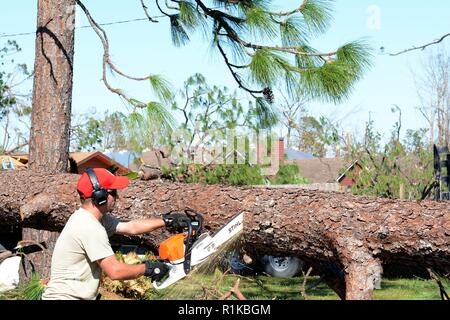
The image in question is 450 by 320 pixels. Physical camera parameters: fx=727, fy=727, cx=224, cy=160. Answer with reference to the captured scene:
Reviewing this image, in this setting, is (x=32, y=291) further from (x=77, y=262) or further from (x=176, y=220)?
(x=77, y=262)

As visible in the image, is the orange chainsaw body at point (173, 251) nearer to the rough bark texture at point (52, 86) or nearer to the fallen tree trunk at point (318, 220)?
the fallen tree trunk at point (318, 220)

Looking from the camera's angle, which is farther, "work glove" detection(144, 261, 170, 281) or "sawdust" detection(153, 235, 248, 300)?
"sawdust" detection(153, 235, 248, 300)

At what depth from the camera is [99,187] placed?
4.23 metres

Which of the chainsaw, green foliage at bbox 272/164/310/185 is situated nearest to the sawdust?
the chainsaw

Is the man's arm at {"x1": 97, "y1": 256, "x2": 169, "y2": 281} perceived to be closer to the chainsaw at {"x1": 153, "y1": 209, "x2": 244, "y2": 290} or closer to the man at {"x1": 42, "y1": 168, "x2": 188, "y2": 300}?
the man at {"x1": 42, "y1": 168, "x2": 188, "y2": 300}

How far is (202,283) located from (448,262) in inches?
65.1

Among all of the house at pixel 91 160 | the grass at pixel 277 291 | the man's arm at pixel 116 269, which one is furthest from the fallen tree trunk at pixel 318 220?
the house at pixel 91 160

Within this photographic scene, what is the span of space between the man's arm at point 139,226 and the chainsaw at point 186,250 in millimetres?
254

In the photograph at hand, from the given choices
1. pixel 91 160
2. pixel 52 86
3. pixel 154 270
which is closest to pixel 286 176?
pixel 91 160

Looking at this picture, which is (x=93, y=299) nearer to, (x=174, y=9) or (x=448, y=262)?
(x=448, y=262)

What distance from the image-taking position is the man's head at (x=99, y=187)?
166 inches

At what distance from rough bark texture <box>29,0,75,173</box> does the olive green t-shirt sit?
143 inches

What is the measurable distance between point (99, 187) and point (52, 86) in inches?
157

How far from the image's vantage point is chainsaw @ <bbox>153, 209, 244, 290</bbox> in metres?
4.47
